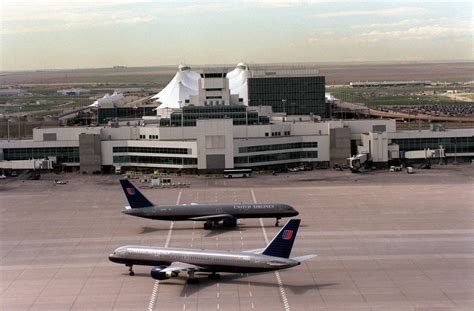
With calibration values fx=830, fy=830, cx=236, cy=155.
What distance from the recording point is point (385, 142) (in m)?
146

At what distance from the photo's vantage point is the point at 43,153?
5915 inches

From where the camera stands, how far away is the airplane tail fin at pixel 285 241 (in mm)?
66750

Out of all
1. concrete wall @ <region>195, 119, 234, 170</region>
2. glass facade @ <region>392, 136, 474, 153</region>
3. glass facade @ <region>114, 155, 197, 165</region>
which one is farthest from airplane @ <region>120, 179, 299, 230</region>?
glass facade @ <region>392, 136, 474, 153</region>

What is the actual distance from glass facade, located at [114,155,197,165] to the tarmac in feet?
20.0

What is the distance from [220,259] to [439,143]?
9484 centimetres

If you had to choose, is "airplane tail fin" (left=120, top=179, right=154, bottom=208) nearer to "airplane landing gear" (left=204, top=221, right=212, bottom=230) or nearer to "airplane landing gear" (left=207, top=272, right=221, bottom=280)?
"airplane landing gear" (left=204, top=221, right=212, bottom=230)

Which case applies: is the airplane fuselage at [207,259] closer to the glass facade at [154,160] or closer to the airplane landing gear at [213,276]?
the airplane landing gear at [213,276]

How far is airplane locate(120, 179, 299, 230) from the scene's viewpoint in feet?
302

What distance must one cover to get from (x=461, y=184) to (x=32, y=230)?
6358 cm

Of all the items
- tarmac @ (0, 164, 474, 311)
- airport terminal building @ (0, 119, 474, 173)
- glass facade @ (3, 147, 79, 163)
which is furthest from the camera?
glass facade @ (3, 147, 79, 163)

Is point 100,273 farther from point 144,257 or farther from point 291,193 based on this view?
point 291,193

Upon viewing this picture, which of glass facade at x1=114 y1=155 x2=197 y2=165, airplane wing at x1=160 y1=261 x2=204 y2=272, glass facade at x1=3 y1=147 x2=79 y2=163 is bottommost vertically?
airplane wing at x1=160 y1=261 x2=204 y2=272

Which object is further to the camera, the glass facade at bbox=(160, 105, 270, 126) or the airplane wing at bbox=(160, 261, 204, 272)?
the glass facade at bbox=(160, 105, 270, 126)

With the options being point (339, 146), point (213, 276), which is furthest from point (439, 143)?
point (213, 276)
